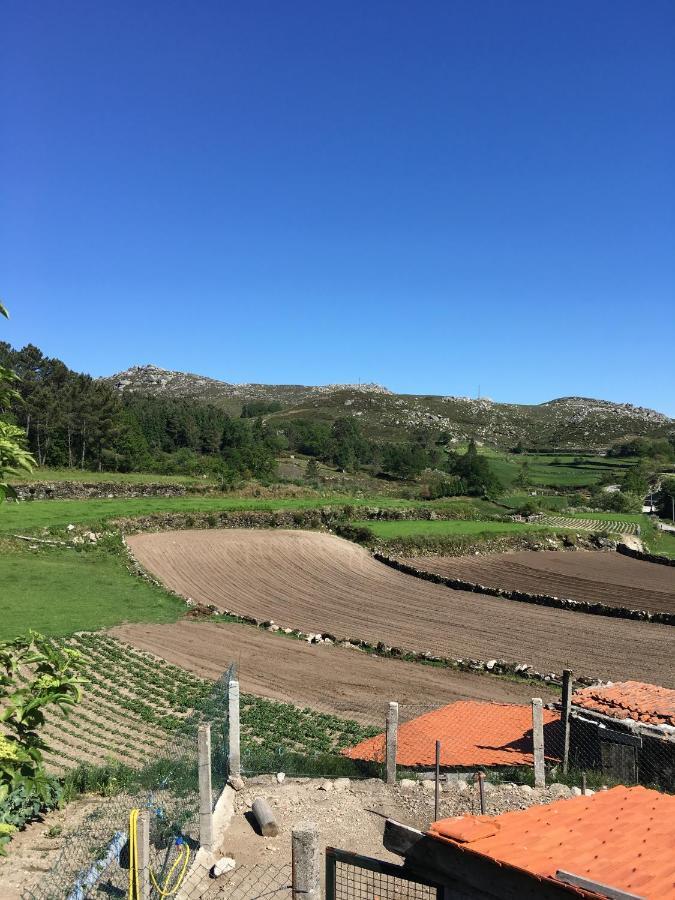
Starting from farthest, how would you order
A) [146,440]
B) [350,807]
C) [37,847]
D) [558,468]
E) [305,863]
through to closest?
[558,468] → [146,440] → [350,807] → [37,847] → [305,863]

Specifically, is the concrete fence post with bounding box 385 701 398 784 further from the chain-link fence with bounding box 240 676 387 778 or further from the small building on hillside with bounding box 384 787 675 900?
the small building on hillside with bounding box 384 787 675 900

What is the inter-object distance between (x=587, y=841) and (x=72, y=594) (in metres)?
28.2

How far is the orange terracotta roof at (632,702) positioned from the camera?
1167 cm

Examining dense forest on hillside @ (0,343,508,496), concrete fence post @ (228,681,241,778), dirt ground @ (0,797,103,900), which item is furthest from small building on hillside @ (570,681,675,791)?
dense forest on hillside @ (0,343,508,496)

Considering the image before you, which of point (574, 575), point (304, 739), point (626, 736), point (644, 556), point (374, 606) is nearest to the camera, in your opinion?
point (626, 736)

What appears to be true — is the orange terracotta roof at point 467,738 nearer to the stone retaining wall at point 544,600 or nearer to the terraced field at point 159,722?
the terraced field at point 159,722

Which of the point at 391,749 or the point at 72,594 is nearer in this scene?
the point at 391,749

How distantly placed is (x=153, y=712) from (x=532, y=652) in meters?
14.7

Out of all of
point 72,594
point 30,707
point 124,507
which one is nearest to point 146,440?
point 124,507

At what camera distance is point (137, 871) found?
6.20 metres

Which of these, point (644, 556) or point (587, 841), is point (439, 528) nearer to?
point (644, 556)

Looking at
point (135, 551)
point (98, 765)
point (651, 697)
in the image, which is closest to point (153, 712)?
point (98, 765)

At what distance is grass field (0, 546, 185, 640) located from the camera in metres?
24.5

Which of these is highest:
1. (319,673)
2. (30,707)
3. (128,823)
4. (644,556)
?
(30,707)
